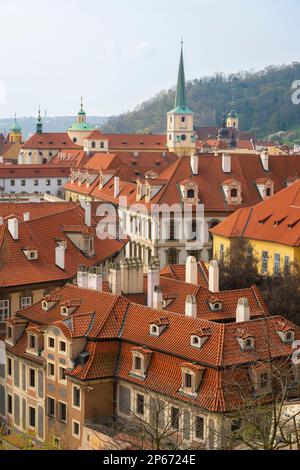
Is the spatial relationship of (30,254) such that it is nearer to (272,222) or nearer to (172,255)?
(272,222)

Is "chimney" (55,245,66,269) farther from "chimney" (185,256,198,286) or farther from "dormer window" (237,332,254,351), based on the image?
"dormer window" (237,332,254,351)

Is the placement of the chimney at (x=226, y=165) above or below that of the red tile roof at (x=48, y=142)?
below

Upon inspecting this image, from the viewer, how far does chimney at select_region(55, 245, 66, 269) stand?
144 ft

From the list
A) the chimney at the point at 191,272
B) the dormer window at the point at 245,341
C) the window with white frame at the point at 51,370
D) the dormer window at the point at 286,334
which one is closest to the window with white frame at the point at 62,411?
the window with white frame at the point at 51,370

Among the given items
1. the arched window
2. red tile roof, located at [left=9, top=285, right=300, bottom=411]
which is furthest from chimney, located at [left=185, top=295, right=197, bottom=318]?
the arched window

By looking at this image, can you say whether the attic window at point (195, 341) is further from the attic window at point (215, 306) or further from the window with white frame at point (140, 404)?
the attic window at point (215, 306)

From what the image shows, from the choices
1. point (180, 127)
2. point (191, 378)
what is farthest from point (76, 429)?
point (180, 127)

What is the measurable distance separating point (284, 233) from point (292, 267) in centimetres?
377

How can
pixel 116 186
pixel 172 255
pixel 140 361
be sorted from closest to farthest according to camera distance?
pixel 140 361, pixel 172 255, pixel 116 186

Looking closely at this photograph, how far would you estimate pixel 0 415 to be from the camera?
35281mm

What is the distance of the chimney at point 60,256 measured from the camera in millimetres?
43969

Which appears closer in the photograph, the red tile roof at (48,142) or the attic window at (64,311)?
the attic window at (64,311)

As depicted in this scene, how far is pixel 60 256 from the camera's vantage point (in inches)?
1740
